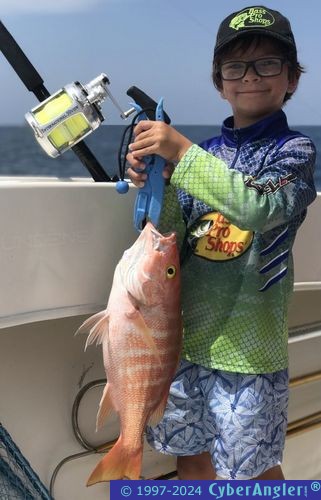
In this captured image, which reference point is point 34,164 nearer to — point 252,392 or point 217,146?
point 217,146

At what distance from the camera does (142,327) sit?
65.1 inches

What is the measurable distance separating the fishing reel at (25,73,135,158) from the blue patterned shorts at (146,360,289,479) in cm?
76

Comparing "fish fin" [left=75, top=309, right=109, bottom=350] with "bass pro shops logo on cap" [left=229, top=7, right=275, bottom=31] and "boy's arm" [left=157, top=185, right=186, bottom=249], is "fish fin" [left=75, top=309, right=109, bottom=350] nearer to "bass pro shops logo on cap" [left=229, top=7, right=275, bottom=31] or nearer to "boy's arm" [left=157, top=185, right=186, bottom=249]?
"boy's arm" [left=157, top=185, right=186, bottom=249]

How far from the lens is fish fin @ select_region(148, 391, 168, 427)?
1.76 metres

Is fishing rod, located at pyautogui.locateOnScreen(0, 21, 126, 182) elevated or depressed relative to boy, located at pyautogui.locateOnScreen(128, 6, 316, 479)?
elevated

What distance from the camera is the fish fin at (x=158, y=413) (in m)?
1.76

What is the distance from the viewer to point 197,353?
183cm

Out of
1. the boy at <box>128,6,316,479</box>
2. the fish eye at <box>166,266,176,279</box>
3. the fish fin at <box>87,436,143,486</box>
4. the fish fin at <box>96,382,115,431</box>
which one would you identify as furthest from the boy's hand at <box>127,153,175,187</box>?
the fish fin at <box>87,436,143,486</box>

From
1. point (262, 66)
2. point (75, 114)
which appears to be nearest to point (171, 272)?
point (75, 114)

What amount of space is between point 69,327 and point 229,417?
2.36 ft

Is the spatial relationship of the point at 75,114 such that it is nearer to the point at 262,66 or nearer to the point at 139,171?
the point at 139,171

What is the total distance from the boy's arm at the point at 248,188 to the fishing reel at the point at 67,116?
296 mm

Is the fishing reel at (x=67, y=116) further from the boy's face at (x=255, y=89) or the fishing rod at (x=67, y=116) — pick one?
the boy's face at (x=255, y=89)

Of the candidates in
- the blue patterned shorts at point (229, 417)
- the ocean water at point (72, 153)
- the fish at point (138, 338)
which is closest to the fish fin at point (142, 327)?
the fish at point (138, 338)
